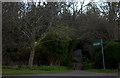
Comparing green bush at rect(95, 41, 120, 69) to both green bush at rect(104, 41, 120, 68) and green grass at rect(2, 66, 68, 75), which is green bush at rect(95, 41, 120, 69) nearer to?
green bush at rect(104, 41, 120, 68)

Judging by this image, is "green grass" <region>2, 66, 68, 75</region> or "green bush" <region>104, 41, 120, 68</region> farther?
"green bush" <region>104, 41, 120, 68</region>

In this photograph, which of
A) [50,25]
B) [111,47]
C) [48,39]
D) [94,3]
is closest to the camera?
[111,47]

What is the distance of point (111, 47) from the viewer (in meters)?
14.6

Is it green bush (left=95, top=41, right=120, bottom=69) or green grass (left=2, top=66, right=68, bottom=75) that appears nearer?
green grass (left=2, top=66, right=68, bottom=75)

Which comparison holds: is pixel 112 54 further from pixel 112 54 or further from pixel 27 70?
pixel 27 70

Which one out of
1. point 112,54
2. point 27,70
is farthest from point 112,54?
point 27,70

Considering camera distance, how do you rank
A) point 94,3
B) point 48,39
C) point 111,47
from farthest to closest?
1. point 94,3
2. point 48,39
3. point 111,47

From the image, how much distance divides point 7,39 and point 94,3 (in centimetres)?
1177

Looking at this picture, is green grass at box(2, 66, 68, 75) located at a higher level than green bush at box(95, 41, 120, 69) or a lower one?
lower

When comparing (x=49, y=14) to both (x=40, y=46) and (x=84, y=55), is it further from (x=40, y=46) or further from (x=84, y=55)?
(x=84, y=55)

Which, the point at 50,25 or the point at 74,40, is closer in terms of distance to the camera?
the point at 50,25

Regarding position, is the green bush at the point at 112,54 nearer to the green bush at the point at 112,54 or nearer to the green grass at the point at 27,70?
the green bush at the point at 112,54

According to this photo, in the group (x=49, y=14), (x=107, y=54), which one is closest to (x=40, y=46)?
(x=49, y=14)

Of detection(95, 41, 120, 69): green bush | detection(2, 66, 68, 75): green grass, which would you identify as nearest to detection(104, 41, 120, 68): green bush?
detection(95, 41, 120, 69): green bush
